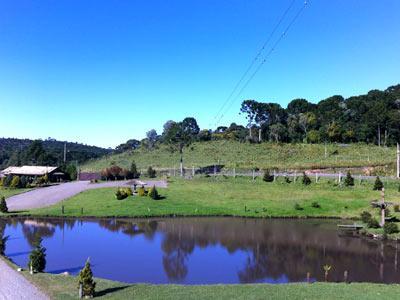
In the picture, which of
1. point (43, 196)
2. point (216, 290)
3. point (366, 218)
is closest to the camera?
point (216, 290)

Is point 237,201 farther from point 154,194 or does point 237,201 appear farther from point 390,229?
point 390,229

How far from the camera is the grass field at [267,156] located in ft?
298

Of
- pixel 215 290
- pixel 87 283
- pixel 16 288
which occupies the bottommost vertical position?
pixel 215 290

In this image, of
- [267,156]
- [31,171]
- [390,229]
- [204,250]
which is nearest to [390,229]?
[390,229]

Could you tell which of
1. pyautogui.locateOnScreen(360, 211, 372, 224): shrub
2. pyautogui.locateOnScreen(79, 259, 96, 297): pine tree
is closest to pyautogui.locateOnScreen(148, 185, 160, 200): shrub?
pyautogui.locateOnScreen(360, 211, 372, 224): shrub

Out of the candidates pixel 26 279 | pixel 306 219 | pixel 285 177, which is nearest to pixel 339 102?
pixel 285 177

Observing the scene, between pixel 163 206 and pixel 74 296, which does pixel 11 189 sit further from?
pixel 74 296

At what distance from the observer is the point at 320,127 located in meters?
132

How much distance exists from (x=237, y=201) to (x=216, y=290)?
3568 centimetres

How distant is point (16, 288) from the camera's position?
72.1 feet

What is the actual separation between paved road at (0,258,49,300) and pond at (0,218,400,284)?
3909 millimetres

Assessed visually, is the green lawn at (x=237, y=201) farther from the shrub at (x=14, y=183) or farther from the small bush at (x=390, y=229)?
the shrub at (x=14, y=183)

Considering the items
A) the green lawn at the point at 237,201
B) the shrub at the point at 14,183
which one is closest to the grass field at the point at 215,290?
the green lawn at the point at 237,201

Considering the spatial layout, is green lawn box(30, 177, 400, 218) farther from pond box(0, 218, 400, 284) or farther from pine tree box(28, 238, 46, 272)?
pine tree box(28, 238, 46, 272)
